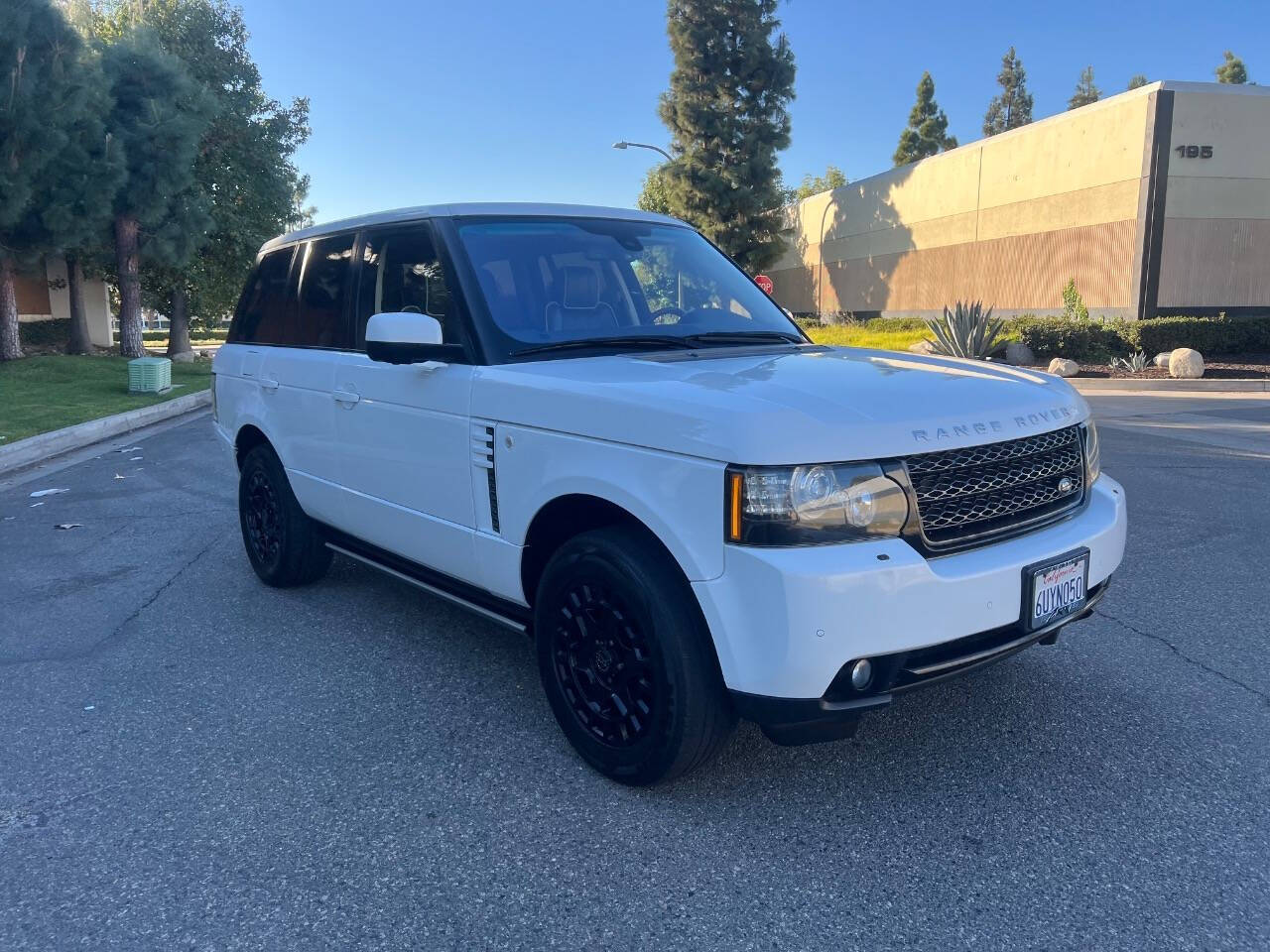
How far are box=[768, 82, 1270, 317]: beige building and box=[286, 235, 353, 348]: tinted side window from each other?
23235mm

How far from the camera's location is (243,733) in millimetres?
3662

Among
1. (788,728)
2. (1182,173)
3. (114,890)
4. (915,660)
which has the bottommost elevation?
(114,890)

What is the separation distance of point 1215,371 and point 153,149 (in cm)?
2331

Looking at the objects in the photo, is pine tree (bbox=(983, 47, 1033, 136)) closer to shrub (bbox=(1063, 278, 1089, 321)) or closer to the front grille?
shrub (bbox=(1063, 278, 1089, 321))

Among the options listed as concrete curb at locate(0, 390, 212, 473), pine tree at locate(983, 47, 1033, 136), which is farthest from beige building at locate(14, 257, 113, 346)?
pine tree at locate(983, 47, 1033, 136)

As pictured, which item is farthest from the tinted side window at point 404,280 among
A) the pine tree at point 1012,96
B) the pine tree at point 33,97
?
the pine tree at point 1012,96

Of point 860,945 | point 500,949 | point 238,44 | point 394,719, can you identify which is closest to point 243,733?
point 394,719

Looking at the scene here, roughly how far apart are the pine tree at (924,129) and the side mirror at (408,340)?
216 feet

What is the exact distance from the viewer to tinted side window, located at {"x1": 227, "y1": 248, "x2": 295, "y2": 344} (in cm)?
527

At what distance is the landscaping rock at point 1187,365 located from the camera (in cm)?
1814

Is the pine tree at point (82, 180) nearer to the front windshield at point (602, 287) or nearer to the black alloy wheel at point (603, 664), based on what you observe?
the front windshield at point (602, 287)

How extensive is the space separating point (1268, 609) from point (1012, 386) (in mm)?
2758

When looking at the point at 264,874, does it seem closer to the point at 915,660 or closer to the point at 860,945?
the point at 860,945

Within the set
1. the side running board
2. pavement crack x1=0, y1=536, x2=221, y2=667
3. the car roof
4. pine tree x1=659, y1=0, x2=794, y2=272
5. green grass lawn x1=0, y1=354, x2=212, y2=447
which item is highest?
pine tree x1=659, y1=0, x2=794, y2=272
